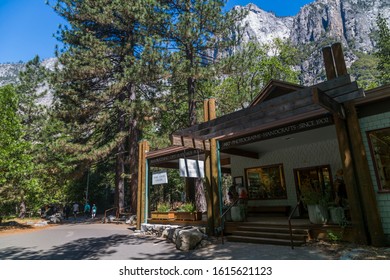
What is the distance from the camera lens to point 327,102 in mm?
6297

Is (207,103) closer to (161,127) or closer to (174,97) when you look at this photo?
(174,97)

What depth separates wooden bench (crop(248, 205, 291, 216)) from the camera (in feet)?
36.7

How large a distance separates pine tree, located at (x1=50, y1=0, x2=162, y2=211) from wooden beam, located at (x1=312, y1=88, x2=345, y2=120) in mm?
12774

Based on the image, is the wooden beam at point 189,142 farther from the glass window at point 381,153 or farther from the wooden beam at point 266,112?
the glass window at point 381,153

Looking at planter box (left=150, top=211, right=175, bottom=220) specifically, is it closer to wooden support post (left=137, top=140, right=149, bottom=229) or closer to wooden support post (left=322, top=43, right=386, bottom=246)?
wooden support post (left=137, top=140, right=149, bottom=229)

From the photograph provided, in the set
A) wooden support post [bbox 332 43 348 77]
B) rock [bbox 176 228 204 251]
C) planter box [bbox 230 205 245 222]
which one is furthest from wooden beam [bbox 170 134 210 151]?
wooden support post [bbox 332 43 348 77]

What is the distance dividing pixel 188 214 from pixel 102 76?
15662 mm

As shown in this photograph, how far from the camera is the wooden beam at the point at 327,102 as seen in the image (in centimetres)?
573

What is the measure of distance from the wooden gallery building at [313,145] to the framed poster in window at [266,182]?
46mm

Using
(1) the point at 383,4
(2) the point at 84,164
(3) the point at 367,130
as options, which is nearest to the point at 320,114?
(3) the point at 367,130

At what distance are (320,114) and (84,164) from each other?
18.2m

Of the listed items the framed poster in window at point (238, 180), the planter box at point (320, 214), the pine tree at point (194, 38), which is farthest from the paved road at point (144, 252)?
the pine tree at point (194, 38)
